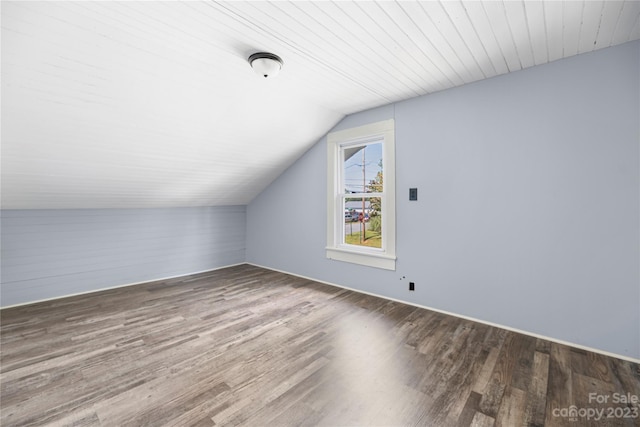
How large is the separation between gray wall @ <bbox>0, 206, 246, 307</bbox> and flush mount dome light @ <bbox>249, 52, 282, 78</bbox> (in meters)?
3.13

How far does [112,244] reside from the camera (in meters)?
3.92

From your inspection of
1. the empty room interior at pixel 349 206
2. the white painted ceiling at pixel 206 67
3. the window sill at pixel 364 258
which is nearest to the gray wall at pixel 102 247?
the empty room interior at pixel 349 206

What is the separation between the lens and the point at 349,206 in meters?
4.06

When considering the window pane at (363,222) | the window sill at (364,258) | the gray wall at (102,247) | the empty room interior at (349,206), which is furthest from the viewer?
the window pane at (363,222)

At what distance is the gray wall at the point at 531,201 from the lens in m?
2.17

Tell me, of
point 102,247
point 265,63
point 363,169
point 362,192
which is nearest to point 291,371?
point 265,63

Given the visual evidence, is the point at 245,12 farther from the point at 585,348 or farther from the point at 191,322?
the point at 585,348

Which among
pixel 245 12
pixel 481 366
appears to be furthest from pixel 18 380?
pixel 481 366

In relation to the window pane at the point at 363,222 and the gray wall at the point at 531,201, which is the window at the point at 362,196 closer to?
the window pane at the point at 363,222

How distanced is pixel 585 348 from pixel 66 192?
17.4 feet

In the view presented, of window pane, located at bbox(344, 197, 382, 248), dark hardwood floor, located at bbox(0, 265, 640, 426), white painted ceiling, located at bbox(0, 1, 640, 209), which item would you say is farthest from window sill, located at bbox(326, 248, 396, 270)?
white painted ceiling, located at bbox(0, 1, 640, 209)

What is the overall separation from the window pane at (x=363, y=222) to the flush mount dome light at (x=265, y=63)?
7.02 ft

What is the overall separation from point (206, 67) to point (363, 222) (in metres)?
2.63

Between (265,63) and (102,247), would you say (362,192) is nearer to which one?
(265,63)
